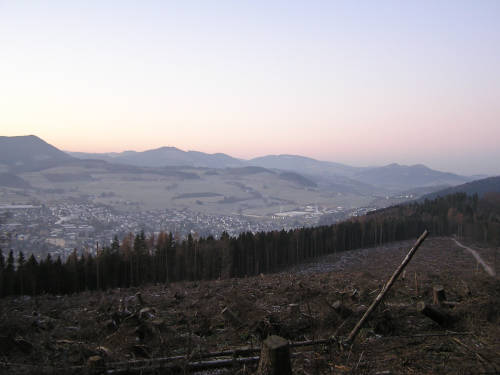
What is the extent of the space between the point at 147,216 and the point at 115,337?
15315 centimetres

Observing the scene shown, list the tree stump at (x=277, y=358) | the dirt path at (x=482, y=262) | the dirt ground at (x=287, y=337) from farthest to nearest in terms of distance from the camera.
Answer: the dirt path at (x=482, y=262), the dirt ground at (x=287, y=337), the tree stump at (x=277, y=358)

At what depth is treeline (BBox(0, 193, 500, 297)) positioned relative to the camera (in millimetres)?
35719

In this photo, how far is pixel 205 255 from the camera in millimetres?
46250

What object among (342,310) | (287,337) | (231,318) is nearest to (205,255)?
(231,318)

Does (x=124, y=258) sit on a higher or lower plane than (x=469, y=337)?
lower

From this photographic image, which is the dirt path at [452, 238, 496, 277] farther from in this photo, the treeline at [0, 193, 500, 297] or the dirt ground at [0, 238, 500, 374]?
the dirt ground at [0, 238, 500, 374]

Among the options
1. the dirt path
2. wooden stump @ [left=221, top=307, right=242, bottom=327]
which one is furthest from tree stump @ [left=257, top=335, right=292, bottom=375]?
the dirt path

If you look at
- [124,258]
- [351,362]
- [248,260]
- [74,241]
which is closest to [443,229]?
[248,260]

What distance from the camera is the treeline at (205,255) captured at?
35.7 meters

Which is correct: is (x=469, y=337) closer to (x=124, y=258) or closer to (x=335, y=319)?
(x=335, y=319)

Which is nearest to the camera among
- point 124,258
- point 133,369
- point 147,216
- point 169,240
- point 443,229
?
point 133,369

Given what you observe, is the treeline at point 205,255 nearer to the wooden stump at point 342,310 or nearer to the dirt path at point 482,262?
the dirt path at point 482,262

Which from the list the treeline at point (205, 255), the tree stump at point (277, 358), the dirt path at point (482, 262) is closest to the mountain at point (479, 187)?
the treeline at point (205, 255)

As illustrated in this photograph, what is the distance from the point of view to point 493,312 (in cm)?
929
